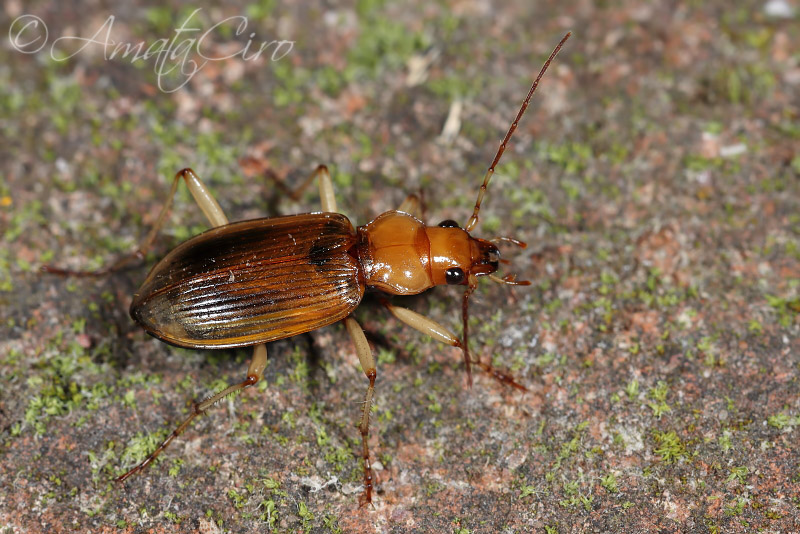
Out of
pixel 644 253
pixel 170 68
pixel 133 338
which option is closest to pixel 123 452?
pixel 133 338

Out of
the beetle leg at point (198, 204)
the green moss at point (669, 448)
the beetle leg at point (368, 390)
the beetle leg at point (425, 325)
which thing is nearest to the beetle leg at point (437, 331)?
the beetle leg at point (425, 325)

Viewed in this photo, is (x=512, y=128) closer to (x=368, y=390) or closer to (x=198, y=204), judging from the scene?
(x=368, y=390)

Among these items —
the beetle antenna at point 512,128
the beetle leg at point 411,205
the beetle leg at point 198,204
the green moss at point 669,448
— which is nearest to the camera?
the beetle antenna at point 512,128

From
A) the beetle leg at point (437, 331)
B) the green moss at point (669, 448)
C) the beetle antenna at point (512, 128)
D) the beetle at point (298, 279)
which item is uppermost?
the beetle antenna at point (512, 128)

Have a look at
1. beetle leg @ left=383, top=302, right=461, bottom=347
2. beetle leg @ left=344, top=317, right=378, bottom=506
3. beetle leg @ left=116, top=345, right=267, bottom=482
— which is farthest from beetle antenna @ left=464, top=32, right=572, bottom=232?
beetle leg @ left=116, top=345, right=267, bottom=482

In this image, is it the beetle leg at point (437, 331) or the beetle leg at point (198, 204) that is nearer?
the beetle leg at point (437, 331)

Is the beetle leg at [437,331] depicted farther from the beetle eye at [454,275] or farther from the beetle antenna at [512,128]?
the beetle antenna at [512,128]

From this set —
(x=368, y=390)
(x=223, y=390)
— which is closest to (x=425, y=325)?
(x=368, y=390)

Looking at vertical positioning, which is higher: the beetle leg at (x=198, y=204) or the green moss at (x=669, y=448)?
the beetle leg at (x=198, y=204)

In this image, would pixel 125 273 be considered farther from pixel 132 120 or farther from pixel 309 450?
pixel 309 450
